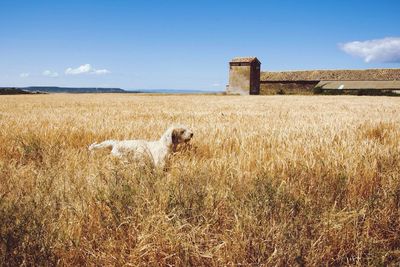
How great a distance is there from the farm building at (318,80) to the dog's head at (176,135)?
223ft

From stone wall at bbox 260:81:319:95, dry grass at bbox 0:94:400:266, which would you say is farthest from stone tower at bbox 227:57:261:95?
dry grass at bbox 0:94:400:266

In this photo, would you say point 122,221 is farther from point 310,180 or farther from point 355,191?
point 355,191

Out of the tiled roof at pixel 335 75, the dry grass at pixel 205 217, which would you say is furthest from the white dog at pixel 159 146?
the tiled roof at pixel 335 75

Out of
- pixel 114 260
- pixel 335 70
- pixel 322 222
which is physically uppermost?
pixel 335 70

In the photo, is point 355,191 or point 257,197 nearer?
point 257,197

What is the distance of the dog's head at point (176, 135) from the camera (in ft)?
14.4

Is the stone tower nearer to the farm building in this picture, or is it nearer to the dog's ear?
the farm building

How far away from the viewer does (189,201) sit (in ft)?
7.92

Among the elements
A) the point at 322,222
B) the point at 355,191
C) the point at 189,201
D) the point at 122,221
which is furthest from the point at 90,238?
the point at 355,191

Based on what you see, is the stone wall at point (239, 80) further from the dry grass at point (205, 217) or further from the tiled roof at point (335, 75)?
the dry grass at point (205, 217)

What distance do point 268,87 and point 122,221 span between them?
8117 cm

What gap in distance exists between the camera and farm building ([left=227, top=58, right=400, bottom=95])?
72250 millimetres

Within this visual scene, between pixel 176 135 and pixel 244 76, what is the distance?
70.9 meters

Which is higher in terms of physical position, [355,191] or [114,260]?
[355,191]
